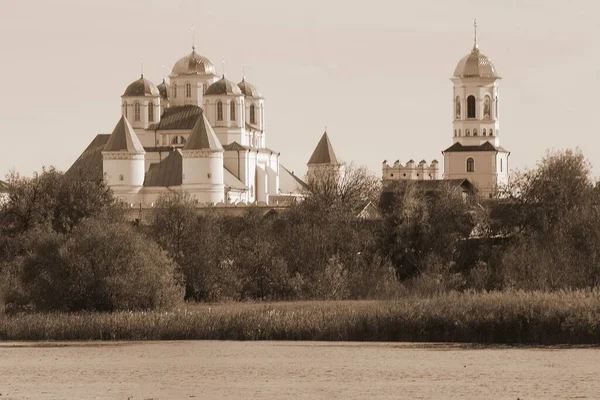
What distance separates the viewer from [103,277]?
170 ft

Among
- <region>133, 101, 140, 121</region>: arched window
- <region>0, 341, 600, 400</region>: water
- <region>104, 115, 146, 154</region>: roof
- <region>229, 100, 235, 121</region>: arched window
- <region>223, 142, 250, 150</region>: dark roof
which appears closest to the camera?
<region>0, 341, 600, 400</region>: water

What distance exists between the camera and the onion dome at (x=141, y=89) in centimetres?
11316

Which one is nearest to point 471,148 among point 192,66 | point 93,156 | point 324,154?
point 324,154

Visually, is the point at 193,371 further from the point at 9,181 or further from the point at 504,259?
the point at 9,181

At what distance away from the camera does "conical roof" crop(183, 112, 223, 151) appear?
10281 centimetres

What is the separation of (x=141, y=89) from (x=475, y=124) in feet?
87.3

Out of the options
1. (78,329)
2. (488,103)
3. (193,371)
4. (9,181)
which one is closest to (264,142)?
(488,103)

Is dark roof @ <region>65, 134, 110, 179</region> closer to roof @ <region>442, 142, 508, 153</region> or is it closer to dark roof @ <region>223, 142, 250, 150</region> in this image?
Result: dark roof @ <region>223, 142, 250, 150</region>

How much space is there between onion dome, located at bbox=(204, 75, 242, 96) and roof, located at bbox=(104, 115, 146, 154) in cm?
828

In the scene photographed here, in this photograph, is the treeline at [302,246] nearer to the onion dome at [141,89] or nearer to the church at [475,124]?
the onion dome at [141,89]

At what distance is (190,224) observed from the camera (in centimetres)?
6619

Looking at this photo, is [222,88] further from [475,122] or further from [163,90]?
[475,122]

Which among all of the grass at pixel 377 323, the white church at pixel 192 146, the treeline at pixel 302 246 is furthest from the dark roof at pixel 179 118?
the grass at pixel 377 323

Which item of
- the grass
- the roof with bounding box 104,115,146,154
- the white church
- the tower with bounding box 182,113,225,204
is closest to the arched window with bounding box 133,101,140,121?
the white church
